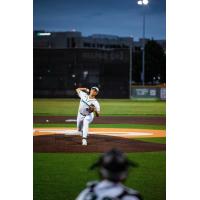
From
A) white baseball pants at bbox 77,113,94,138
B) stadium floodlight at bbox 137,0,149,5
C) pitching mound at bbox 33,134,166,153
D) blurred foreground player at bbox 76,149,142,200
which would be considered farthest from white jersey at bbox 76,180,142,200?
stadium floodlight at bbox 137,0,149,5

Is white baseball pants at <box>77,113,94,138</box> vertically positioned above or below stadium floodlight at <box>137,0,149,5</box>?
Answer: below

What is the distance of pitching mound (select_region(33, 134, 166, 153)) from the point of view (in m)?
3.91

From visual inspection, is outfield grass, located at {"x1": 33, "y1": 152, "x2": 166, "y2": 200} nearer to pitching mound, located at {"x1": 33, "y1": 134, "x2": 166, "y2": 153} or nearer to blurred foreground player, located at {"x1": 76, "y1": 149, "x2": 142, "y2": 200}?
pitching mound, located at {"x1": 33, "y1": 134, "x2": 166, "y2": 153}

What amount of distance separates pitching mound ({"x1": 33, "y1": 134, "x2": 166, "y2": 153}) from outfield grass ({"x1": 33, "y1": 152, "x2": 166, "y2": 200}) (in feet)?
0.24

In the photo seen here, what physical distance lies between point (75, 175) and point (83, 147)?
2.12ft

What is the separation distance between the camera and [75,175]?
378 cm

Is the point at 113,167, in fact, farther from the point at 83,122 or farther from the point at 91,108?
the point at 91,108

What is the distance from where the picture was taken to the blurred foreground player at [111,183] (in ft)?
5.43

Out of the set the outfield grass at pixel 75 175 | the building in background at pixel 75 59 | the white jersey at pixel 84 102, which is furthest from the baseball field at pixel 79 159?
the building in background at pixel 75 59

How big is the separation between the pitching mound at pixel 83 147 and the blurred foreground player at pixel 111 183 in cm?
200

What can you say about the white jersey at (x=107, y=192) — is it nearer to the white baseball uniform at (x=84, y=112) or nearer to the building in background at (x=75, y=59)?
the white baseball uniform at (x=84, y=112)

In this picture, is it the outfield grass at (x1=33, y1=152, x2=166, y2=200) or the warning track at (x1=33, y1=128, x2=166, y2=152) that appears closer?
the outfield grass at (x1=33, y1=152, x2=166, y2=200)
